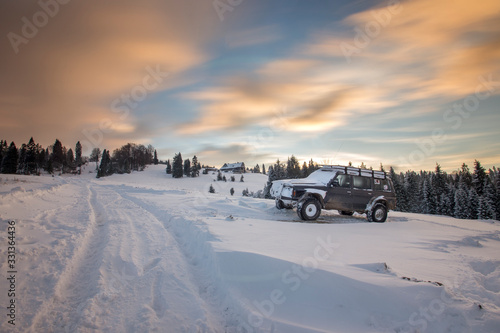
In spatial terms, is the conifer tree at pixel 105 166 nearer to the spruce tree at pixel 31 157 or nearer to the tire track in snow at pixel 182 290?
the spruce tree at pixel 31 157

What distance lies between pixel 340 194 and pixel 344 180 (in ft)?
2.30

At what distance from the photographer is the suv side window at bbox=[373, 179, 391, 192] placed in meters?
10.7

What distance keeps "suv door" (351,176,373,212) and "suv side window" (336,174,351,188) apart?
28 centimetres

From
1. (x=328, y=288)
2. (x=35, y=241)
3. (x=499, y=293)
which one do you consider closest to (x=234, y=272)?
(x=328, y=288)

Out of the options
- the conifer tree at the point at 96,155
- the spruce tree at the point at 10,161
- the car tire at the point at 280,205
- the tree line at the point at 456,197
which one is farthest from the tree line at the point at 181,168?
the car tire at the point at 280,205

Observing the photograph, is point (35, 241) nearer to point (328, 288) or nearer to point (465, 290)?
point (328, 288)

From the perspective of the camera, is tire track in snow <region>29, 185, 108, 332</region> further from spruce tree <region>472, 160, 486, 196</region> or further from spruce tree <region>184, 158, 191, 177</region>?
spruce tree <region>184, 158, 191, 177</region>

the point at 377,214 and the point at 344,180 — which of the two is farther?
the point at 377,214

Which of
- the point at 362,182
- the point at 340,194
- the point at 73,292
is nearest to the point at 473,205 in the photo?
the point at 362,182

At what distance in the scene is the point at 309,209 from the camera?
30.7ft

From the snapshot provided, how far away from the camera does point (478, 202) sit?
120 feet

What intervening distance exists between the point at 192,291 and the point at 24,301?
2.18m

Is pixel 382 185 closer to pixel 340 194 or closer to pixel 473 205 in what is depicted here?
pixel 340 194

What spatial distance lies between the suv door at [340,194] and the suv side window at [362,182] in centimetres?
29
